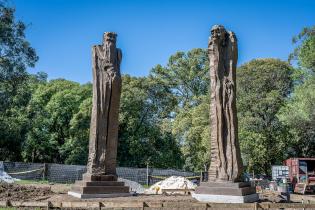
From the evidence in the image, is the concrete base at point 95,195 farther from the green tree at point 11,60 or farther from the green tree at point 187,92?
the green tree at point 187,92

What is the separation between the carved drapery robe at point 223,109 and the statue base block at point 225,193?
289 millimetres

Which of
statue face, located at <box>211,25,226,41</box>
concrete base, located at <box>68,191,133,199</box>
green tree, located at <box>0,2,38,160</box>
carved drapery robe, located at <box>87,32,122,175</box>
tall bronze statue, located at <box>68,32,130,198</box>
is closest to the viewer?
concrete base, located at <box>68,191,133,199</box>

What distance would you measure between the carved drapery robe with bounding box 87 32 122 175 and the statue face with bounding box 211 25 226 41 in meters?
3.64

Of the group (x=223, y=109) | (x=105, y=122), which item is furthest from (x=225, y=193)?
(x=105, y=122)

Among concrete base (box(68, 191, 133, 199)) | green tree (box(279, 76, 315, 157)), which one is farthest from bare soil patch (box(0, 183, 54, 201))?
green tree (box(279, 76, 315, 157))

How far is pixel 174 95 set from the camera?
38031 mm

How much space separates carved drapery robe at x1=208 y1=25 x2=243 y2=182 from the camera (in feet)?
38.5

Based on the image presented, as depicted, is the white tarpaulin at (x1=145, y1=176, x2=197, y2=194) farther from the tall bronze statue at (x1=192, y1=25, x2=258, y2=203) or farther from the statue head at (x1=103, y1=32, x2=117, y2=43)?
the statue head at (x1=103, y1=32, x2=117, y2=43)

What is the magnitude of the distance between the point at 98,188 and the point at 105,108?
2.79 metres

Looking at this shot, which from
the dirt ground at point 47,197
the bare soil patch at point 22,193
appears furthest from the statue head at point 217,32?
the bare soil patch at point 22,193

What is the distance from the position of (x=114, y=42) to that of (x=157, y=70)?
2474 cm

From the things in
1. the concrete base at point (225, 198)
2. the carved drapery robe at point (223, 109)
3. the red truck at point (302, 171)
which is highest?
the carved drapery robe at point (223, 109)

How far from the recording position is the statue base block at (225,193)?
36.0ft

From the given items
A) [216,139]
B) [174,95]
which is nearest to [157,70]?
[174,95]
